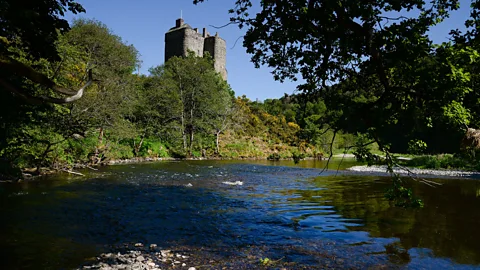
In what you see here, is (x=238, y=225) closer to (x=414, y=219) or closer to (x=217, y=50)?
(x=414, y=219)

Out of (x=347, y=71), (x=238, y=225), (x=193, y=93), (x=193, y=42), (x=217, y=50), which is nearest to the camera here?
(x=347, y=71)

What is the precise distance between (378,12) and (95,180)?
17.1m

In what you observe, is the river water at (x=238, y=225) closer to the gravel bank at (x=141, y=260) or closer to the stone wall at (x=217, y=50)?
the gravel bank at (x=141, y=260)

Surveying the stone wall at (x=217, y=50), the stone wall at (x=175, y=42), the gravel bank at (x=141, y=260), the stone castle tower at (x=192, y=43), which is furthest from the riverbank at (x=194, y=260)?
the stone wall at (x=217, y=50)

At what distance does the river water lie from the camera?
291 inches

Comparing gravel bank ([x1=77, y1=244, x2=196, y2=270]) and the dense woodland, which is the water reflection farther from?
gravel bank ([x1=77, y1=244, x2=196, y2=270])

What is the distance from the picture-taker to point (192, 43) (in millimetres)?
68188

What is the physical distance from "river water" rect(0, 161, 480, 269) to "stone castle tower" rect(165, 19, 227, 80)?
55.4 m

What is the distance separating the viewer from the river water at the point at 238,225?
740 centimetres

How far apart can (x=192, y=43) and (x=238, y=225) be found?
206ft

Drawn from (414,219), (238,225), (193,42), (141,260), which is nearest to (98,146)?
(238,225)

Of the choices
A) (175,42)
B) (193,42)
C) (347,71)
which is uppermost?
(175,42)

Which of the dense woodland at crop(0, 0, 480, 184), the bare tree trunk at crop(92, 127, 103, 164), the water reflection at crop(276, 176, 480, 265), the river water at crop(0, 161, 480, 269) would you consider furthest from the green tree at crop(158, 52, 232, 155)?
the water reflection at crop(276, 176, 480, 265)

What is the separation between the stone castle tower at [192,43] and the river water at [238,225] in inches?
2180
